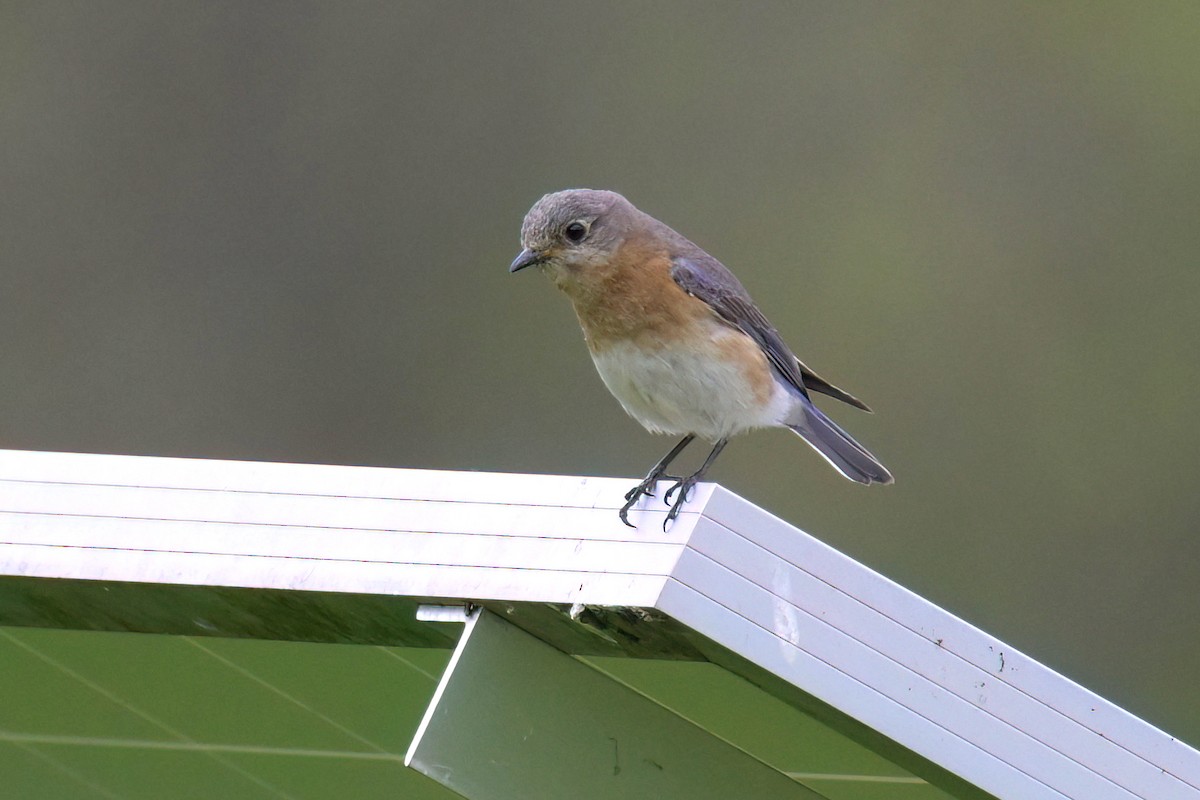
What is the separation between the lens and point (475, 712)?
1.76 meters

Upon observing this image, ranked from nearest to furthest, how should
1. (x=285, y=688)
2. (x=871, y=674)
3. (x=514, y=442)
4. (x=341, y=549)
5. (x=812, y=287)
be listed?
(x=871, y=674)
(x=341, y=549)
(x=285, y=688)
(x=514, y=442)
(x=812, y=287)

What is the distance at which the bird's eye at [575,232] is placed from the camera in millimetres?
3639

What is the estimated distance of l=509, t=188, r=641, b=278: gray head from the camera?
143 inches

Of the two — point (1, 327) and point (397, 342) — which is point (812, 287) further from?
point (1, 327)

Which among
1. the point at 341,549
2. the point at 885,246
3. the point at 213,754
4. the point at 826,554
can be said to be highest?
the point at 885,246

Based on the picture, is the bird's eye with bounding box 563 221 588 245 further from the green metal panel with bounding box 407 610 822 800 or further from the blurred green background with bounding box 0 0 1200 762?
the blurred green background with bounding box 0 0 1200 762

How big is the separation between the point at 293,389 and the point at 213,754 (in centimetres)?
761

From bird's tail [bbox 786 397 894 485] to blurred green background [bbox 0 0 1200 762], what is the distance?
498 cm

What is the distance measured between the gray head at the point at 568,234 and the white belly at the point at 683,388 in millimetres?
224

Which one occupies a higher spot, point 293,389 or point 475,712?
point 293,389

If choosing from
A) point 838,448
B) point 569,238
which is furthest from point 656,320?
point 838,448

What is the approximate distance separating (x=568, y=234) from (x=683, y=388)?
18.3 inches

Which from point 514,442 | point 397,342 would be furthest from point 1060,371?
point 397,342

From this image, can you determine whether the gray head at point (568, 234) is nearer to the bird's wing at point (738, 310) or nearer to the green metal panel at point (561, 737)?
the bird's wing at point (738, 310)
